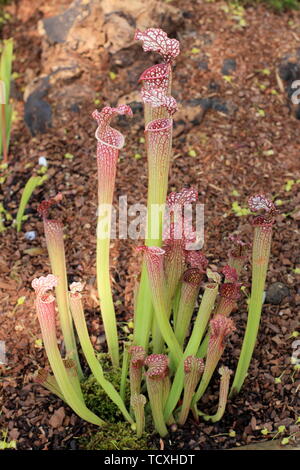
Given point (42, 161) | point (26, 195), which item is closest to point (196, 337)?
point (26, 195)

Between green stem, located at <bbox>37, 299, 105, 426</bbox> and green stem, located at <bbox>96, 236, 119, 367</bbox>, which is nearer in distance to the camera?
green stem, located at <bbox>37, 299, 105, 426</bbox>

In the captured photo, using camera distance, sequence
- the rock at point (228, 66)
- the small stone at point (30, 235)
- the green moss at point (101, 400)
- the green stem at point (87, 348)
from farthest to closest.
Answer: the rock at point (228, 66) → the small stone at point (30, 235) → the green moss at point (101, 400) → the green stem at point (87, 348)

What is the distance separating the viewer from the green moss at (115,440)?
2328mm

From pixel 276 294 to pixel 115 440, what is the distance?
1009mm

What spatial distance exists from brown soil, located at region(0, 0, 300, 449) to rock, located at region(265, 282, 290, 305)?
23mm

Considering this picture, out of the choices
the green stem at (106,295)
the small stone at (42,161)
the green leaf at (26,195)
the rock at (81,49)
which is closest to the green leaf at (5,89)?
the small stone at (42,161)

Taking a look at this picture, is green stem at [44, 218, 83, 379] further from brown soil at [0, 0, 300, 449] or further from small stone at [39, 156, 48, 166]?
small stone at [39, 156, 48, 166]

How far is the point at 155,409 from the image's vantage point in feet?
7.20

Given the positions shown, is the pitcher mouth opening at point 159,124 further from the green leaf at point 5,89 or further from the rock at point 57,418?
the green leaf at point 5,89

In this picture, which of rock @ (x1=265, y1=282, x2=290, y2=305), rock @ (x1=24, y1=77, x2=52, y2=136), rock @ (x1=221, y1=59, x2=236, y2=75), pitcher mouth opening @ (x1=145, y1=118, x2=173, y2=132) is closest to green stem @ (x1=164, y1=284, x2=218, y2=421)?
pitcher mouth opening @ (x1=145, y1=118, x2=173, y2=132)

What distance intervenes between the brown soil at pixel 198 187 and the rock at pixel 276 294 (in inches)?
0.9

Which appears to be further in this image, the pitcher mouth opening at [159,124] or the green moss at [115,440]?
the green moss at [115,440]

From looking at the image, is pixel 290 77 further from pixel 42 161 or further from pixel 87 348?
pixel 87 348

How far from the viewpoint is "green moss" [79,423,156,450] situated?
233 centimetres
